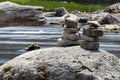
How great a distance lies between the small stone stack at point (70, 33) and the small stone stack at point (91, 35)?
46 cm

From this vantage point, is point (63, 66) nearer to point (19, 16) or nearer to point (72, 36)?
point (72, 36)

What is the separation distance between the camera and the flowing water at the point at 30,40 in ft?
103

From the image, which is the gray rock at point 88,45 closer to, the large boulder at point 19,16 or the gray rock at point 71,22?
the gray rock at point 71,22

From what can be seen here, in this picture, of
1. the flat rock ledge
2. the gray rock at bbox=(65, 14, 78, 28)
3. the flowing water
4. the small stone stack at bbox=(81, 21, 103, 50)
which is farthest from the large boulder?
the flowing water

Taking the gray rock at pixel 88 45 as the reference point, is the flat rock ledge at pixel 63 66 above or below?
below

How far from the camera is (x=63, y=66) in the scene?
46.0ft

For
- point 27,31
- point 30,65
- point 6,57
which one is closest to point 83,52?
point 30,65

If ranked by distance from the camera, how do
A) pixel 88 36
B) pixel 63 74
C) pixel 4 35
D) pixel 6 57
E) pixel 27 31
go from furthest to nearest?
1. pixel 27 31
2. pixel 4 35
3. pixel 6 57
4. pixel 88 36
5. pixel 63 74

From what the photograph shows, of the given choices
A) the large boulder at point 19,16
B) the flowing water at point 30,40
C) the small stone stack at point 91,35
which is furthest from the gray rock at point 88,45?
the flowing water at point 30,40

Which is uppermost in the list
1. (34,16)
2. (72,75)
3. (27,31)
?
(34,16)

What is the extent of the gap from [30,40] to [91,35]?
2334 centimetres

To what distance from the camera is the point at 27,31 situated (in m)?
45.6

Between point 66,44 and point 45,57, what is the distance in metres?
1.38

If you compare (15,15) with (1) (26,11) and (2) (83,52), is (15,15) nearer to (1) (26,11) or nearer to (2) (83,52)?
(1) (26,11)
